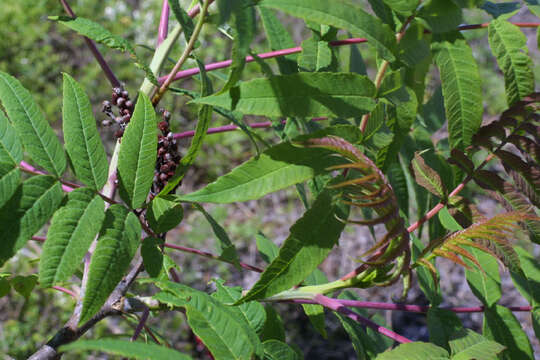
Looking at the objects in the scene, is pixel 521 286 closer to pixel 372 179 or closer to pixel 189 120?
pixel 372 179

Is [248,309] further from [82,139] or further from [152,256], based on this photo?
[82,139]

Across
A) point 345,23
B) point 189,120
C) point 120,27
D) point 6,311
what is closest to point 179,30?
point 345,23

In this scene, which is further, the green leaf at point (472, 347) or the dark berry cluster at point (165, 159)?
the dark berry cluster at point (165, 159)

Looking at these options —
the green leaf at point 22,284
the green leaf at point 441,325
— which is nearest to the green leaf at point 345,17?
the green leaf at point 441,325

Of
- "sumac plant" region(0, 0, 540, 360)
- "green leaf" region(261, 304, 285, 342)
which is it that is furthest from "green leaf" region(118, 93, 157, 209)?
"green leaf" region(261, 304, 285, 342)

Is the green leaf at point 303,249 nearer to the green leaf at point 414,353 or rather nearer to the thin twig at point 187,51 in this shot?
the green leaf at point 414,353

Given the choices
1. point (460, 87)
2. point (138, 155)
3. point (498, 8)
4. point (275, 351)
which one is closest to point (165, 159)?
point (138, 155)
